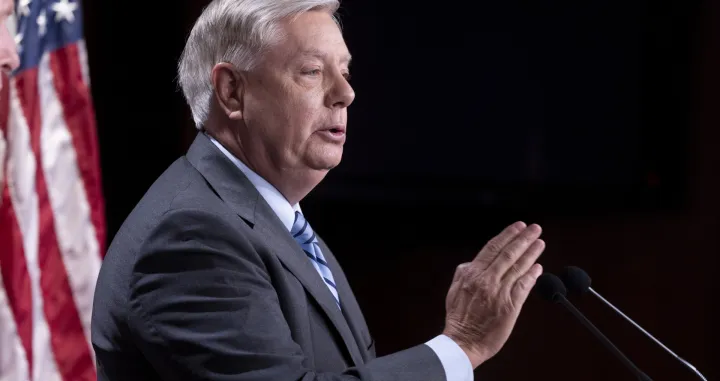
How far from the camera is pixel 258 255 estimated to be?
142 centimetres

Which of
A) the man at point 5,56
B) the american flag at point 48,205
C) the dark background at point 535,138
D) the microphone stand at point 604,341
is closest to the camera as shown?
the microphone stand at point 604,341

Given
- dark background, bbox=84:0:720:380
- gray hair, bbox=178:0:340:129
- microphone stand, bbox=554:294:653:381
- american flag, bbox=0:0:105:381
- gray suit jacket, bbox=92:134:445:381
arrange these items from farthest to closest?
dark background, bbox=84:0:720:380
american flag, bbox=0:0:105:381
gray hair, bbox=178:0:340:129
microphone stand, bbox=554:294:653:381
gray suit jacket, bbox=92:134:445:381

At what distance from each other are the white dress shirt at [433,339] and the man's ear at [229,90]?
0.07 meters

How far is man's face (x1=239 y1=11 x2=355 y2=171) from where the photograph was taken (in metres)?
1.57

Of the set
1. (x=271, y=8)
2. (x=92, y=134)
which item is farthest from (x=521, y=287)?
(x=92, y=134)

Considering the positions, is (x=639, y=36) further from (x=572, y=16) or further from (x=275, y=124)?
(x=275, y=124)

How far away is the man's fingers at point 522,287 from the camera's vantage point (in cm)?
145

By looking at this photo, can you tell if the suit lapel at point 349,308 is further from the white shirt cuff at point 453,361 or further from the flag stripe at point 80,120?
the flag stripe at point 80,120

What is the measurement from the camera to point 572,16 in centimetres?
323

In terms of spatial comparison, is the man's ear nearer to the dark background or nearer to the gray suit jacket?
the gray suit jacket

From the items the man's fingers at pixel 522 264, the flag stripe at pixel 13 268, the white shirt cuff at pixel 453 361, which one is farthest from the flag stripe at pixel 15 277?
the man's fingers at pixel 522 264

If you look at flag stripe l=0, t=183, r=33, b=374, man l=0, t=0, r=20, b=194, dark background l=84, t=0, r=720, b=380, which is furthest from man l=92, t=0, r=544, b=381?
dark background l=84, t=0, r=720, b=380

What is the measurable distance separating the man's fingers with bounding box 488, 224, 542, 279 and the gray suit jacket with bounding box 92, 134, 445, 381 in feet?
0.57

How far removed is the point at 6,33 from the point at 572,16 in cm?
191
